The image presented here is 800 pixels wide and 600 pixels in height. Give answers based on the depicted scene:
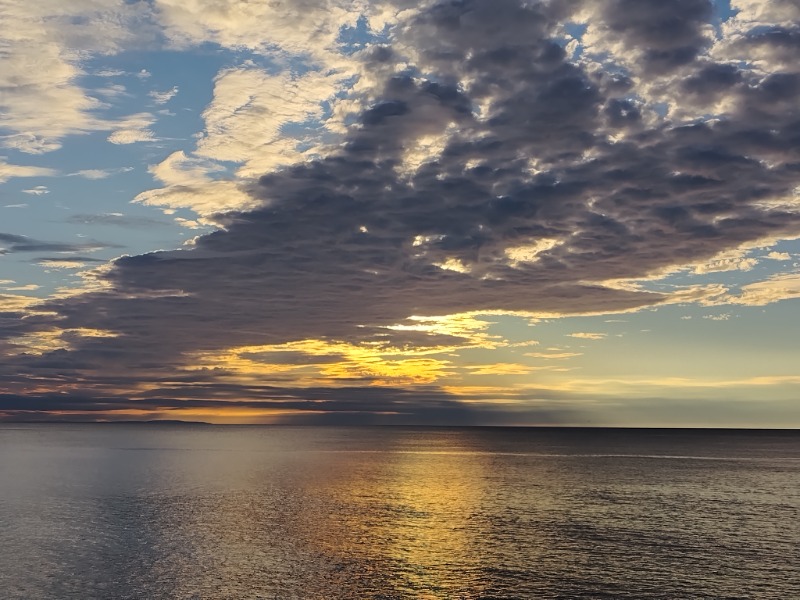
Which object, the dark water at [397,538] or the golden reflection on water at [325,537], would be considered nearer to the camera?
the dark water at [397,538]

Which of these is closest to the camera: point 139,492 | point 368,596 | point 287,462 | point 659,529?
point 368,596

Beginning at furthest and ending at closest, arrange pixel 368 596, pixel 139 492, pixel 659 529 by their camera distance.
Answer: pixel 139 492
pixel 659 529
pixel 368 596

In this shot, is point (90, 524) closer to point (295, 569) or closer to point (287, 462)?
point (295, 569)

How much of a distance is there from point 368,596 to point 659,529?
37556 millimetres

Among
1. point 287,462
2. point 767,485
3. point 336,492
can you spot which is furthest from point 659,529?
point 287,462

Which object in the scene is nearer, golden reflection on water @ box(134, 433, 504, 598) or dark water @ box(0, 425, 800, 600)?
dark water @ box(0, 425, 800, 600)

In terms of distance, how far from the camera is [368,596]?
157 feet

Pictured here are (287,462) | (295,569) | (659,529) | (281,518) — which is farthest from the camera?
(287,462)

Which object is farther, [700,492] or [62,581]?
[700,492]

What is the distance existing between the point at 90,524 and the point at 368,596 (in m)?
→ 39.8

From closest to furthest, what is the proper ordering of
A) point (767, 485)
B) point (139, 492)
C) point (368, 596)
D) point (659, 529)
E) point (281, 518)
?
point (368, 596) < point (659, 529) < point (281, 518) < point (139, 492) < point (767, 485)

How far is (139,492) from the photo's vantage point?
10769cm

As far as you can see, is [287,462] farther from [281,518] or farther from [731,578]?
[731,578]

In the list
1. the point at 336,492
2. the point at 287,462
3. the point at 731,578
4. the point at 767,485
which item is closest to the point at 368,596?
the point at 731,578
